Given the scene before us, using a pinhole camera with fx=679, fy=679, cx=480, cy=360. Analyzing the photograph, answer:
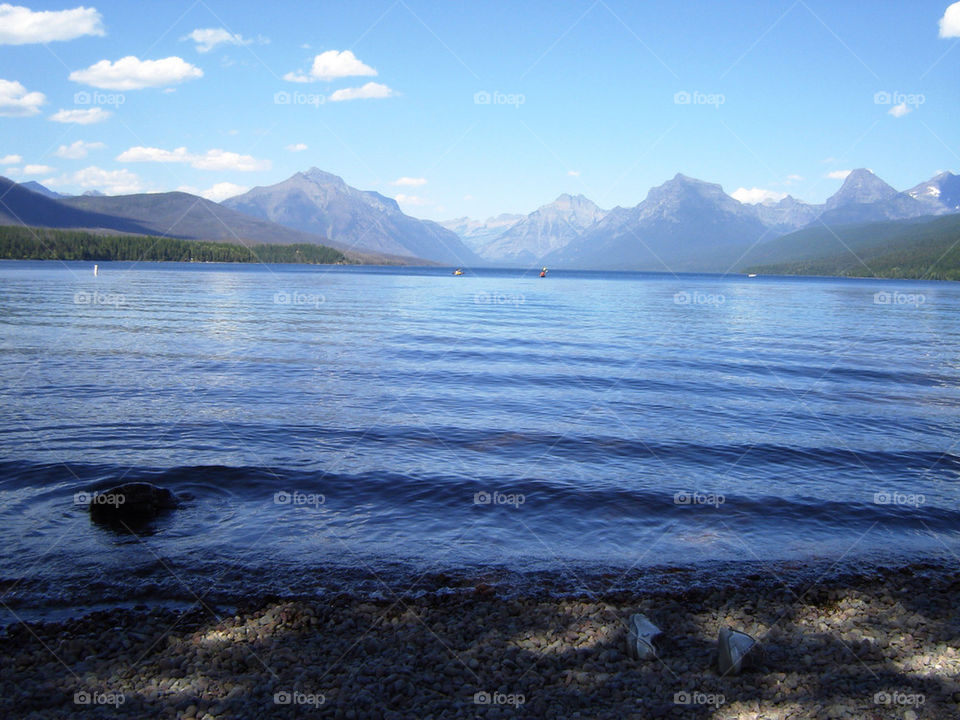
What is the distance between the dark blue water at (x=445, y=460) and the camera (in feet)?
34.7

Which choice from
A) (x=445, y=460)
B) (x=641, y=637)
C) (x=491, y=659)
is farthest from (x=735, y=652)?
(x=445, y=460)

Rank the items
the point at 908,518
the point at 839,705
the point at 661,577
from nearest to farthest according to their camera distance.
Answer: the point at 839,705 → the point at 661,577 → the point at 908,518

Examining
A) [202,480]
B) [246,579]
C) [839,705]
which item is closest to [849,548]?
[839,705]

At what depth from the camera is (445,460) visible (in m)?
15.4

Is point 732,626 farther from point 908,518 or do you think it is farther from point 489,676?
point 908,518

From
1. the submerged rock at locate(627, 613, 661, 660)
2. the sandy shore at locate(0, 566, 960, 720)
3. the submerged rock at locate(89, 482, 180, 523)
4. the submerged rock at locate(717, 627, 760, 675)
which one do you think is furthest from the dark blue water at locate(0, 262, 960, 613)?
the submerged rock at locate(717, 627, 760, 675)

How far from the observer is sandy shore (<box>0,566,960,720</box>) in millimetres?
6887

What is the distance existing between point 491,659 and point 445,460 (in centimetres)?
782

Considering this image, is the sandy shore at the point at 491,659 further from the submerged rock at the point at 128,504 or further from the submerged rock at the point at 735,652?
the submerged rock at the point at 128,504

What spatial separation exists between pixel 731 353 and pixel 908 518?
22877 millimetres

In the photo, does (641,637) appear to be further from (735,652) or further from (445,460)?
(445,460)

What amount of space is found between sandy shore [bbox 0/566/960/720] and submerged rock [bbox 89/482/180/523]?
315cm

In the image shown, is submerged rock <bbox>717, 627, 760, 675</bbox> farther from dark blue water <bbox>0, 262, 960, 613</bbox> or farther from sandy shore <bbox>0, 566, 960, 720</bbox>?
dark blue water <bbox>0, 262, 960, 613</bbox>

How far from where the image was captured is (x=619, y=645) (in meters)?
8.11
